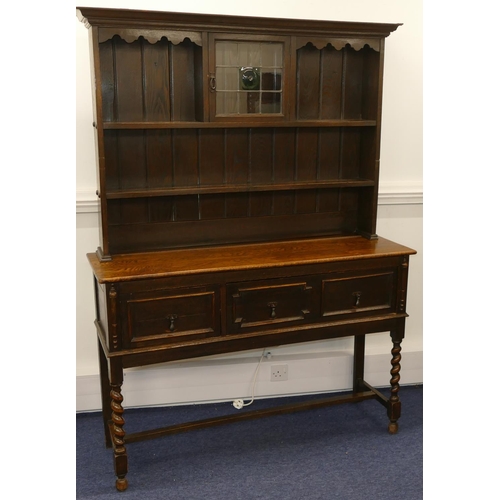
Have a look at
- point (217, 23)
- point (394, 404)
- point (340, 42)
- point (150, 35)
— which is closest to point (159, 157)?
point (150, 35)

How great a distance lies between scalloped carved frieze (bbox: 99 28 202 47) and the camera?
2.23 metres

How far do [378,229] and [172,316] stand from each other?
1.32 m

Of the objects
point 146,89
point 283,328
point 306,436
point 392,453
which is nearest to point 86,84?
point 146,89

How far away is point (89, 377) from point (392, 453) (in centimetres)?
150

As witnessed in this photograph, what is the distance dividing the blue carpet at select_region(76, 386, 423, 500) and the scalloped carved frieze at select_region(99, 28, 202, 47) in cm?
178

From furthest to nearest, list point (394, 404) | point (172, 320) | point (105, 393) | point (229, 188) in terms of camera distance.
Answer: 1. point (394, 404)
2. point (105, 393)
3. point (229, 188)
4. point (172, 320)

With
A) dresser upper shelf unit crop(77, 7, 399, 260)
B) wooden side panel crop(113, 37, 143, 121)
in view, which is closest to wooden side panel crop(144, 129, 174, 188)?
dresser upper shelf unit crop(77, 7, 399, 260)

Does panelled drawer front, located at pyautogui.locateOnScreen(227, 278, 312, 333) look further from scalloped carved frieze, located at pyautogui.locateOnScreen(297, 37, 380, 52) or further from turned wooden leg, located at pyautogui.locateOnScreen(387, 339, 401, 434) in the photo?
scalloped carved frieze, located at pyautogui.locateOnScreen(297, 37, 380, 52)

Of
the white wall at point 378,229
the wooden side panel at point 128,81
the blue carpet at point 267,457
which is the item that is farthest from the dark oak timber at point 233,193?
the white wall at point 378,229

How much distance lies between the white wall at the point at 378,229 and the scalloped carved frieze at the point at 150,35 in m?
0.35

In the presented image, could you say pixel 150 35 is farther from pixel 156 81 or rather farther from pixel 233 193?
pixel 233 193

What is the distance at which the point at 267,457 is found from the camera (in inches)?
102

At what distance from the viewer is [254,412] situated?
2.74 metres

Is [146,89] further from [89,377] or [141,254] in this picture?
[89,377]
